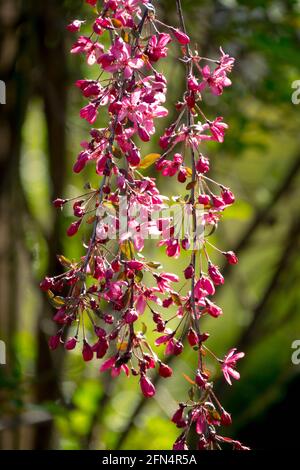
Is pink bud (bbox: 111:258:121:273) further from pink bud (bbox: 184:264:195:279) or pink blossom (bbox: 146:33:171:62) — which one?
pink blossom (bbox: 146:33:171:62)

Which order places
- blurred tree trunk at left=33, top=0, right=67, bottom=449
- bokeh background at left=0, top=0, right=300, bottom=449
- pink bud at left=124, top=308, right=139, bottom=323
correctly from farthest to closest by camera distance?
blurred tree trunk at left=33, top=0, right=67, bottom=449
bokeh background at left=0, top=0, right=300, bottom=449
pink bud at left=124, top=308, right=139, bottom=323

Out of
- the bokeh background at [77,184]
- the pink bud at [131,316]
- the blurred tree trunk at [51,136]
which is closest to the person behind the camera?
the pink bud at [131,316]

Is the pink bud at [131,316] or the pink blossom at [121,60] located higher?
the pink blossom at [121,60]

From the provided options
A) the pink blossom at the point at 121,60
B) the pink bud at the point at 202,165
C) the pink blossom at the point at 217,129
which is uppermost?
the pink blossom at the point at 121,60

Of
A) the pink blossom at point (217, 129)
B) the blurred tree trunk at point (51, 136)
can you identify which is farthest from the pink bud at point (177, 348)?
the blurred tree trunk at point (51, 136)

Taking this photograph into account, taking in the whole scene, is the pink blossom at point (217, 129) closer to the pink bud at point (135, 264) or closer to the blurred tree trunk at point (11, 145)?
the pink bud at point (135, 264)

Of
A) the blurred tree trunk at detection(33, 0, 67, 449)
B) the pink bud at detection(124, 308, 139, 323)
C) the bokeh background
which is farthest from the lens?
the blurred tree trunk at detection(33, 0, 67, 449)

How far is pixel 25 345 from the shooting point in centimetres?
260

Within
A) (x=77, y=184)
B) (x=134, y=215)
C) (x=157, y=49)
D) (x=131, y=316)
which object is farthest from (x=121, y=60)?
(x=77, y=184)

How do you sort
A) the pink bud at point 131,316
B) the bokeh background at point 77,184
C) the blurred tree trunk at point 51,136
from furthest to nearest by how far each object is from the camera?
the blurred tree trunk at point 51,136
the bokeh background at point 77,184
the pink bud at point 131,316

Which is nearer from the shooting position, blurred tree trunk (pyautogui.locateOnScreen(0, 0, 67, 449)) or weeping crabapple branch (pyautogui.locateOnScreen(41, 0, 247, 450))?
weeping crabapple branch (pyautogui.locateOnScreen(41, 0, 247, 450))

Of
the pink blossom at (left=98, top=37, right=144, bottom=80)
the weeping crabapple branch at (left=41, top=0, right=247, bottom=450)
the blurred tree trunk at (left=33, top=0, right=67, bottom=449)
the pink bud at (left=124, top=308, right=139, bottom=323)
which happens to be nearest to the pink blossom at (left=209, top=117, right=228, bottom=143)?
the weeping crabapple branch at (left=41, top=0, right=247, bottom=450)

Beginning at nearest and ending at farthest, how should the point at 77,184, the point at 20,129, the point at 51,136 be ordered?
the point at 20,129, the point at 51,136, the point at 77,184

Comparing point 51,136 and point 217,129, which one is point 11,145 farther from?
point 217,129
